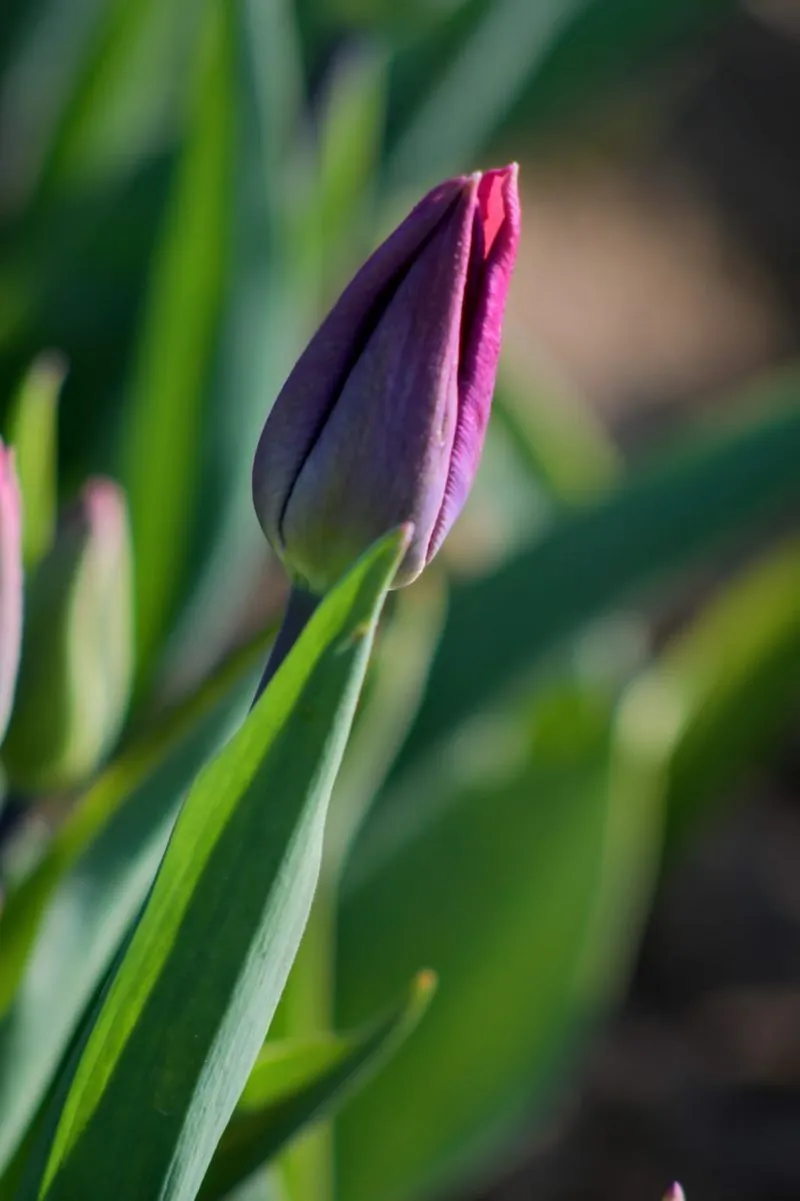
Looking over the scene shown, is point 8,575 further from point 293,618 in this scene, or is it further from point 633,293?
point 633,293

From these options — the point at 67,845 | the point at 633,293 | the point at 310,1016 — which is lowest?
the point at 310,1016

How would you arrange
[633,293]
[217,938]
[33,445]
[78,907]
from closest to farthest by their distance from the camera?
[217,938], [78,907], [33,445], [633,293]

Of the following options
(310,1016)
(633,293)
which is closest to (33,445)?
(310,1016)

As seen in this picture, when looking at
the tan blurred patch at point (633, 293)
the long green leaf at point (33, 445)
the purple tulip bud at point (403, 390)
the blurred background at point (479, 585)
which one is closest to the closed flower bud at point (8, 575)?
the purple tulip bud at point (403, 390)

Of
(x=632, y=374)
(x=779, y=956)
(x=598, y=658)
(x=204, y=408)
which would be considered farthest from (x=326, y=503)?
(x=632, y=374)

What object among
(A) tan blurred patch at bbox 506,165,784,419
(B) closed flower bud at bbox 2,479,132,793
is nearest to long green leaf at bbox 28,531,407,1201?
(B) closed flower bud at bbox 2,479,132,793

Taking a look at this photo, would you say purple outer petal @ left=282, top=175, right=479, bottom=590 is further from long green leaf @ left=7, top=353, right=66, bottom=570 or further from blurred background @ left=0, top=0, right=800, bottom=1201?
blurred background @ left=0, top=0, right=800, bottom=1201

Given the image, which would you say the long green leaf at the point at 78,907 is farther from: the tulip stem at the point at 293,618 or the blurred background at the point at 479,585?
the blurred background at the point at 479,585
